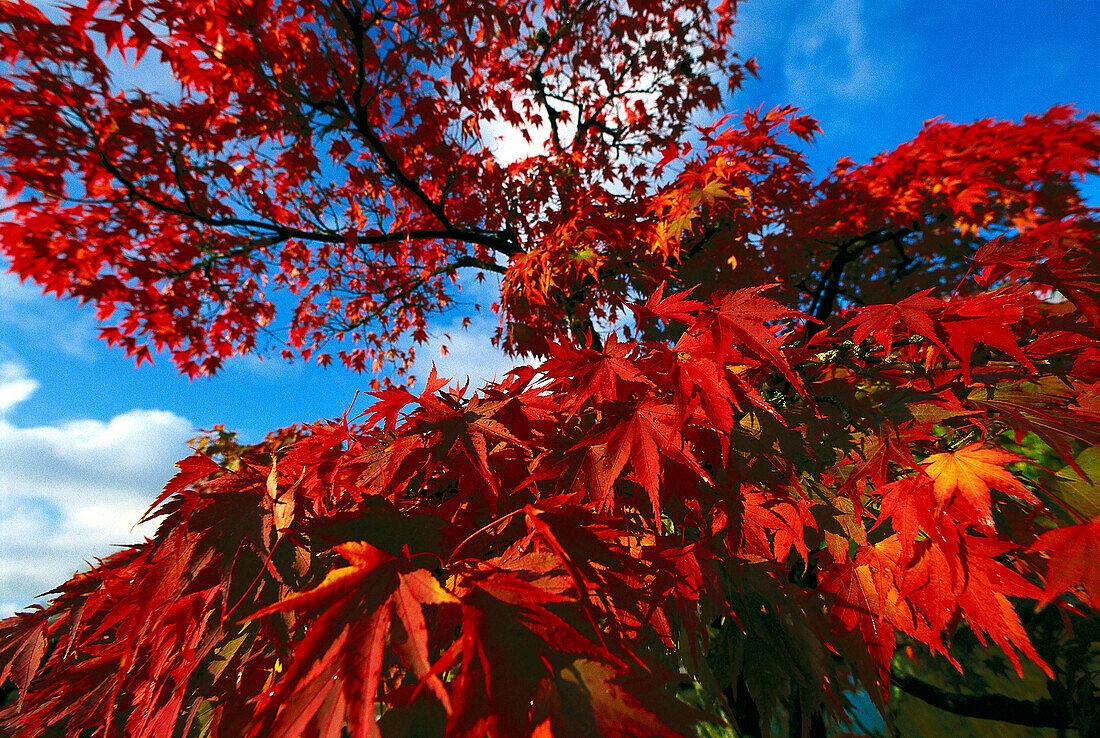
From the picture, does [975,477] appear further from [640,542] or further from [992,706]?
[992,706]

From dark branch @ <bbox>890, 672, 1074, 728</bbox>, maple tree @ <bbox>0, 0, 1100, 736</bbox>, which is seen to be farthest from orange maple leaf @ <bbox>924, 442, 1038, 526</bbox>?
dark branch @ <bbox>890, 672, 1074, 728</bbox>

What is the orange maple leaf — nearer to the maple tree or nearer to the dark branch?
the maple tree

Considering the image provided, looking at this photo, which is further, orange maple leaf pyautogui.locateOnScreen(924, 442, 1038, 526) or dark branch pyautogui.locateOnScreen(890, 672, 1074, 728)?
dark branch pyautogui.locateOnScreen(890, 672, 1074, 728)

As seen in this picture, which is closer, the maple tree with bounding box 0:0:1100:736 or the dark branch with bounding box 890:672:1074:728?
the maple tree with bounding box 0:0:1100:736

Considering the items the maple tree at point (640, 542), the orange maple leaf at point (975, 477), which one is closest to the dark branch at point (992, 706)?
the maple tree at point (640, 542)

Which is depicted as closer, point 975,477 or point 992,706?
point 975,477

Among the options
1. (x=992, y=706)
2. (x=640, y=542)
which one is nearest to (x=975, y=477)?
(x=640, y=542)

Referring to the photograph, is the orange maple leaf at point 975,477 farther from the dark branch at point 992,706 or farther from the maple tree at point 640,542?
the dark branch at point 992,706

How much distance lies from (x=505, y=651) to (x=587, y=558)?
238 millimetres

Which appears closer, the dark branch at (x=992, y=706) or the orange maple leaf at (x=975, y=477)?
the orange maple leaf at (x=975, y=477)

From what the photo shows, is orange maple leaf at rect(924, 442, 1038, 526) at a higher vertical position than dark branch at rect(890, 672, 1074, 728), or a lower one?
higher

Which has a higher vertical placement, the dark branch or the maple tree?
the maple tree

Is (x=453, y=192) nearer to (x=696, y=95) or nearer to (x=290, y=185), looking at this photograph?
(x=290, y=185)

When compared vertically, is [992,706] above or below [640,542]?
below
